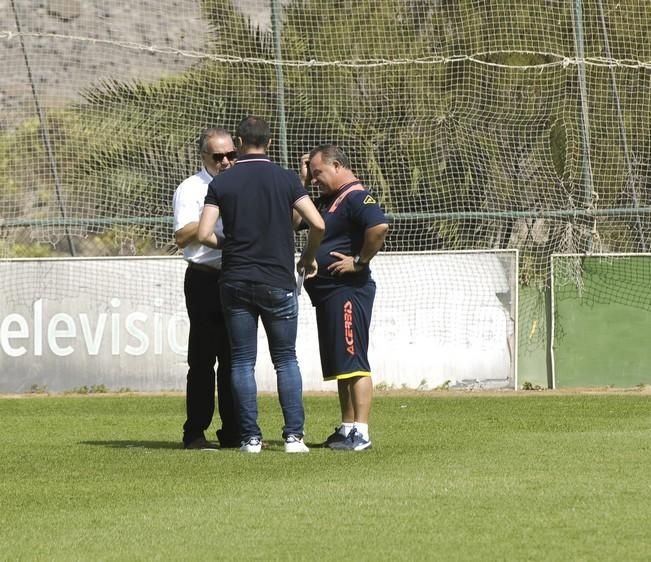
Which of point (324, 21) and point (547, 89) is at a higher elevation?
point (324, 21)

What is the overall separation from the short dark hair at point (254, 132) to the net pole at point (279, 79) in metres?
7.27

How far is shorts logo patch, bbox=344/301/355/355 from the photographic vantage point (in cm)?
810

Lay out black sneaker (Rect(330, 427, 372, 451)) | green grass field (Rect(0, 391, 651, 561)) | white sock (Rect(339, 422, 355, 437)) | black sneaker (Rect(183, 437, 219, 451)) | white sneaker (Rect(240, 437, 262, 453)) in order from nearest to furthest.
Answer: green grass field (Rect(0, 391, 651, 561)), white sneaker (Rect(240, 437, 262, 453)), black sneaker (Rect(330, 427, 372, 451)), white sock (Rect(339, 422, 355, 437)), black sneaker (Rect(183, 437, 219, 451))

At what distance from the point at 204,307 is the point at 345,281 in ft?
2.79

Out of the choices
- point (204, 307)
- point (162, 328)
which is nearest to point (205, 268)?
point (204, 307)

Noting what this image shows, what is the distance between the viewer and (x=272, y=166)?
306 inches

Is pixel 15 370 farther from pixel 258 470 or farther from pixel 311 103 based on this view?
pixel 258 470

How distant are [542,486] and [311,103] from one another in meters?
9.71

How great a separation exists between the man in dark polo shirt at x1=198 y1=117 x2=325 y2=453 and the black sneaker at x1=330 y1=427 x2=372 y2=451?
0.26 meters

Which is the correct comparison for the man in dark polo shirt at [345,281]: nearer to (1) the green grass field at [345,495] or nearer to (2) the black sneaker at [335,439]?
(2) the black sneaker at [335,439]

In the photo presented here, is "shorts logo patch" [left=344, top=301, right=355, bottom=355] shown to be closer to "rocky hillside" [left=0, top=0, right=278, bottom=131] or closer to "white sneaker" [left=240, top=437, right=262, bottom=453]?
"white sneaker" [left=240, top=437, right=262, bottom=453]

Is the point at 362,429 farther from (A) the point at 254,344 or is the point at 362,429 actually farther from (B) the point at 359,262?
(B) the point at 359,262

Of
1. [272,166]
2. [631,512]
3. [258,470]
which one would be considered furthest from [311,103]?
[631,512]

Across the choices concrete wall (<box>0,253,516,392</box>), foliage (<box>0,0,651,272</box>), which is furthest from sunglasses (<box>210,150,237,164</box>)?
foliage (<box>0,0,651,272</box>)
